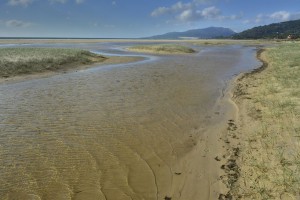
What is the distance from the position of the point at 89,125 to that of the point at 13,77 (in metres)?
15.1

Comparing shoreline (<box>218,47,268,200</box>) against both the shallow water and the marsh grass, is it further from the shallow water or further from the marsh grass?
the shallow water

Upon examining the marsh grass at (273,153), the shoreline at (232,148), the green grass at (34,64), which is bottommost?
the shoreline at (232,148)

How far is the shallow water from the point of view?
8.03m

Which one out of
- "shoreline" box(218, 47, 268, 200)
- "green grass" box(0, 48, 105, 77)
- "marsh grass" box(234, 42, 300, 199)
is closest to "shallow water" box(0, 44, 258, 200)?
"shoreline" box(218, 47, 268, 200)

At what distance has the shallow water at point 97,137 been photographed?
26.3 ft

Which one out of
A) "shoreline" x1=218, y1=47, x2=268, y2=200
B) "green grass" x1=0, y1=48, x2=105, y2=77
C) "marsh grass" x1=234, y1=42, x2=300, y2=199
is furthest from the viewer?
"green grass" x1=0, y1=48, x2=105, y2=77

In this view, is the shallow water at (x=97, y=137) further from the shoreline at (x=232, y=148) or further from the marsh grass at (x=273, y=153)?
the marsh grass at (x=273, y=153)

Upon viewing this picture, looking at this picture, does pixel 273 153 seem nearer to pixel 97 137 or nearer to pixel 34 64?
pixel 97 137

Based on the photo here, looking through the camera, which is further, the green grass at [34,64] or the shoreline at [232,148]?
the green grass at [34,64]

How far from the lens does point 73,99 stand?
1736 centimetres

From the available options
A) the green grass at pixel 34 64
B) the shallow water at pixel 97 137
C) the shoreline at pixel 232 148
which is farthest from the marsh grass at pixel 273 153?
the green grass at pixel 34 64

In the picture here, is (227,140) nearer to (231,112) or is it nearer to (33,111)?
(231,112)

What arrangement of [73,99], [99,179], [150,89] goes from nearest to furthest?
[99,179]
[73,99]
[150,89]

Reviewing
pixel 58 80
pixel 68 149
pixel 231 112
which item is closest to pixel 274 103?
pixel 231 112
